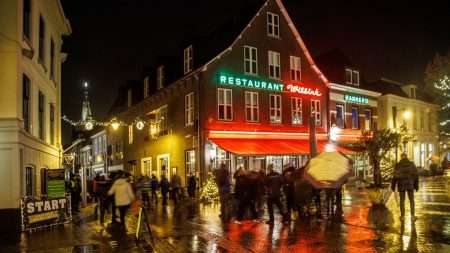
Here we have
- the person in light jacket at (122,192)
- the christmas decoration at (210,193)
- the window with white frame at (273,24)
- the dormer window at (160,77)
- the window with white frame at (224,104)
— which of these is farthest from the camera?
the dormer window at (160,77)

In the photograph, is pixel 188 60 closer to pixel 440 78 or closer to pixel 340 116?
pixel 340 116

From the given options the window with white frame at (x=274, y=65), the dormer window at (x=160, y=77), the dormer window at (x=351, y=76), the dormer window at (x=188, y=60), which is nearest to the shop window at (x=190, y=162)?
the dormer window at (x=188, y=60)

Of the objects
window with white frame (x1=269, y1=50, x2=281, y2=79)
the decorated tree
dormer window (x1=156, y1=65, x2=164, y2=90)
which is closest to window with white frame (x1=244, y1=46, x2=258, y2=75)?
window with white frame (x1=269, y1=50, x2=281, y2=79)

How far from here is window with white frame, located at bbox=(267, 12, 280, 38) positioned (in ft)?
102

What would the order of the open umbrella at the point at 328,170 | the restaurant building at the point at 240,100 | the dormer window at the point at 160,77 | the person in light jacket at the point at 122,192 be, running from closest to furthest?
the person in light jacket at the point at 122,192
the open umbrella at the point at 328,170
the restaurant building at the point at 240,100
the dormer window at the point at 160,77

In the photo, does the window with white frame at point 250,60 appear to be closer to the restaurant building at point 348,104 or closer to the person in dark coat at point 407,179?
the restaurant building at point 348,104

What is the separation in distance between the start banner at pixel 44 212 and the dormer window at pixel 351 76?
26.3 m

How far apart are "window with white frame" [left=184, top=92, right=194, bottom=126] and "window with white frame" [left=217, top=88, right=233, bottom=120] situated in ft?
5.32

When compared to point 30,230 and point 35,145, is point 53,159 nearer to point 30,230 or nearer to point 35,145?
point 35,145

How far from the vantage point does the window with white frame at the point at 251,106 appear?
30.2 m

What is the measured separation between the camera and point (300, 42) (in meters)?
33.0

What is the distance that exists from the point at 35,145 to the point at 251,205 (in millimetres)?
7884

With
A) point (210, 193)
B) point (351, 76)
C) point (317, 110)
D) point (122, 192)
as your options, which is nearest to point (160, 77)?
point (317, 110)

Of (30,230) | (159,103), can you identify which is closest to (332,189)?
(30,230)
